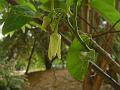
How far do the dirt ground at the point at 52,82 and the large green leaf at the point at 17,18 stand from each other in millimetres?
6700

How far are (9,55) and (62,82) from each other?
1971 mm

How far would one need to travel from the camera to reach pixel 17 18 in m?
0.53

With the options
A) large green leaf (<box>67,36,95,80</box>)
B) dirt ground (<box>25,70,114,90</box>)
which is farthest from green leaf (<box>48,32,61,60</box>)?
dirt ground (<box>25,70,114,90</box>)

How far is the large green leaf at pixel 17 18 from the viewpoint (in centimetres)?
53

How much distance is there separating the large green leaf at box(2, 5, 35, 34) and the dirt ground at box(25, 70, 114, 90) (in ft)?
22.0

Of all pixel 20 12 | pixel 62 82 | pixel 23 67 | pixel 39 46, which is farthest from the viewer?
pixel 23 67

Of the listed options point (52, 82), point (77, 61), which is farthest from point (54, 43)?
point (52, 82)

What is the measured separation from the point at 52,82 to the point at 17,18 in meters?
7.60

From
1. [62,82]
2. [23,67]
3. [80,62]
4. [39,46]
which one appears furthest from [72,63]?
[23,67]

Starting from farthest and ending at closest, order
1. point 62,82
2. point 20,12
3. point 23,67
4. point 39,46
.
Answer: point 23,67, point 39,46, point 62,82, point 20,12

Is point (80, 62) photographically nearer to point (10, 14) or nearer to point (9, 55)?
point (10, 14)

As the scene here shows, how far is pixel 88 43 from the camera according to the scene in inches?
23.2

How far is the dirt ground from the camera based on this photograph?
757 cm

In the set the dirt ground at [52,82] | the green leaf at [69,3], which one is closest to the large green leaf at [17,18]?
the green leaf at [69,3]
